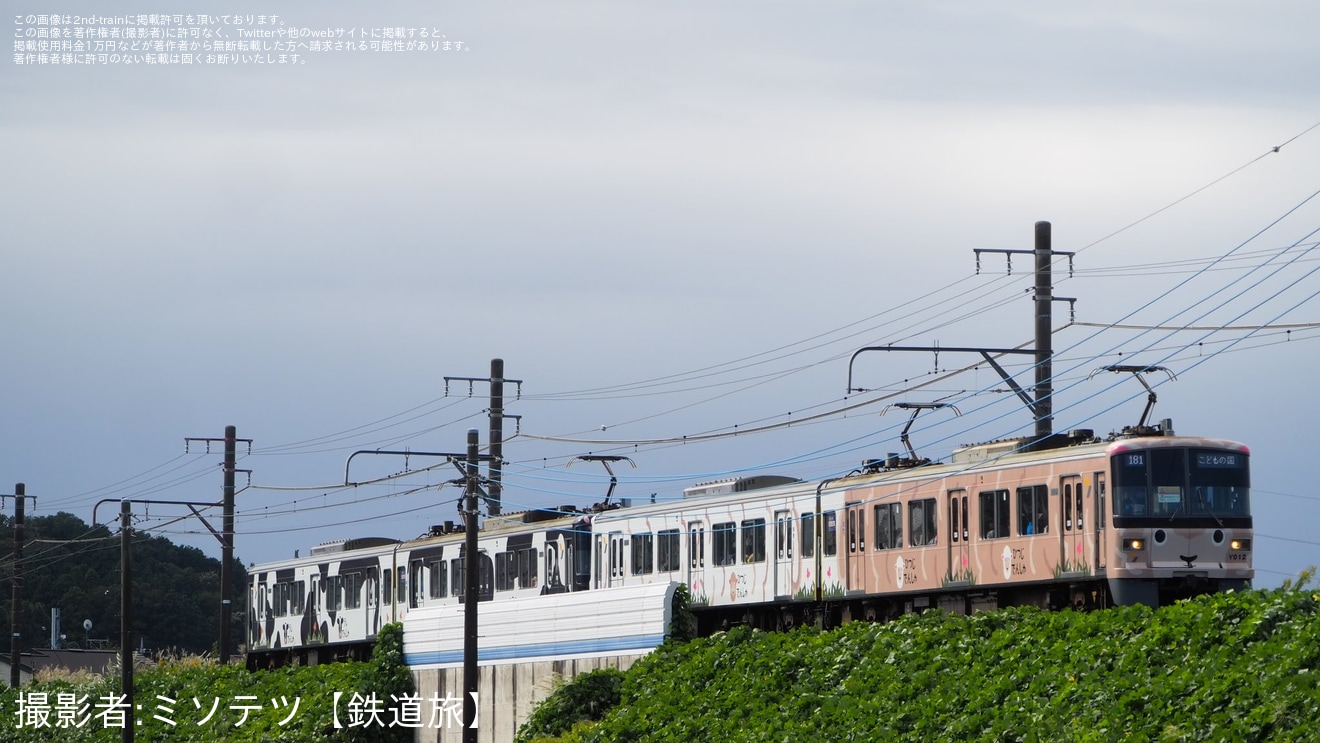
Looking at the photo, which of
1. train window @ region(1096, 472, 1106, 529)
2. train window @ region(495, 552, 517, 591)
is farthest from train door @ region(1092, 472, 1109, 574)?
train window @ region(495, 552, 517, 591)

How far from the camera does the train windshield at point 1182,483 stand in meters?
25.6

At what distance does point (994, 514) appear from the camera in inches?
1089

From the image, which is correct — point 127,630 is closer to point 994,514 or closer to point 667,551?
point 667,551

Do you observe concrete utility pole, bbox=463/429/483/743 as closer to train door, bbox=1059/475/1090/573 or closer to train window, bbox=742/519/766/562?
train window, bbox=742/519/766/562

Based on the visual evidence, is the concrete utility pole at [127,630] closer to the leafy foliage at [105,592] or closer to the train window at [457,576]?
the train window at [457,576]

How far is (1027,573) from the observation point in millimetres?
26875

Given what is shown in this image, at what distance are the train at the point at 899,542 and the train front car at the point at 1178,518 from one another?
30mm

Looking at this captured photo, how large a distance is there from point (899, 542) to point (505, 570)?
43.5 feet

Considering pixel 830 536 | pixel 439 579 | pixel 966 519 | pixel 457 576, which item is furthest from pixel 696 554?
pixel 439 579

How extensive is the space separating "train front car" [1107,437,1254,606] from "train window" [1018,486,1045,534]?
143 centimetres

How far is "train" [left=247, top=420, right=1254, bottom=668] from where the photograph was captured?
2586 centimetres

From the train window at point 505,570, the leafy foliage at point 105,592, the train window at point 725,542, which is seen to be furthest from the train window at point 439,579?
the leafy foliage at point 105,592

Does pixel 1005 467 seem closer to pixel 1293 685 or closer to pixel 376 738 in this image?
pixel 1293 685

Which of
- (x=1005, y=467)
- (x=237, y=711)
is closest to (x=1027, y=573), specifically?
(x=1005, y=467)
